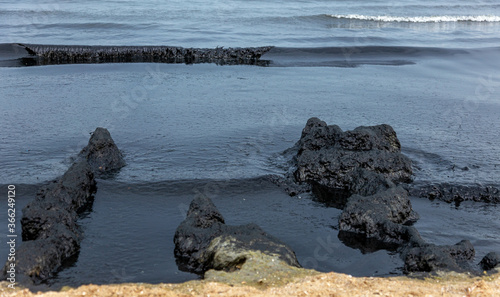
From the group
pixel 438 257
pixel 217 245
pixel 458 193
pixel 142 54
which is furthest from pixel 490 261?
pixel 142 54

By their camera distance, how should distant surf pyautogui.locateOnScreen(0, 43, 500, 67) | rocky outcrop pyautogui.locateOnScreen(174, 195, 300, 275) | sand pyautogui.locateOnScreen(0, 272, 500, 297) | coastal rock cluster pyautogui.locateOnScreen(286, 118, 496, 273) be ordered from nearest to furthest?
sand pyautogui.locateOnScreen(0, 272, 500, 297), rocky outcrop pyautogui.locateOnScreen(174, 195, 300, 275), coastal rock cluster pyautogui.locateOnScreen(286, 118, 496, 273), distant surf pyautogui.locateOnScreen(0, 43, 500, 67)

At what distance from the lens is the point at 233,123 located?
1002cm

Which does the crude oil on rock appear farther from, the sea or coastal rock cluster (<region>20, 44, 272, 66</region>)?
coastal rock cluster (<region>20, 44, 272, 66</region>)

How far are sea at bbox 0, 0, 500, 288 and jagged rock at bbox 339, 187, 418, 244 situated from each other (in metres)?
0.23

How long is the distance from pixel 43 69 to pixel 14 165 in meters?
6.79

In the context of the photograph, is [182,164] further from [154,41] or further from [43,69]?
[154,41]

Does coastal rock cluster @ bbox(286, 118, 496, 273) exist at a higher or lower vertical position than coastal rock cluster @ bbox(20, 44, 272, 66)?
lower

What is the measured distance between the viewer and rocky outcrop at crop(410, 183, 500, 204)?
23.9 feet

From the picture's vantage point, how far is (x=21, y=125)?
9461 millimetres

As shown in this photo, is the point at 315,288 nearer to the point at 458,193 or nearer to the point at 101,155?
the point at 458,193

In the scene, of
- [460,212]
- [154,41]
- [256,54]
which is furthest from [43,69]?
[460,212]

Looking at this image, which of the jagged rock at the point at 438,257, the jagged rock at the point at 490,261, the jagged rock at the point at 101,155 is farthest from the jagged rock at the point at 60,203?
the jagged rock at the point at 490,261

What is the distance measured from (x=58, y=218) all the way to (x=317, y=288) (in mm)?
2955

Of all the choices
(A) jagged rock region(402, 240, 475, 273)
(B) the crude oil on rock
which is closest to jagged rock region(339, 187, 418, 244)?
(A) jagged rock region(402, 240, 475, 273)
